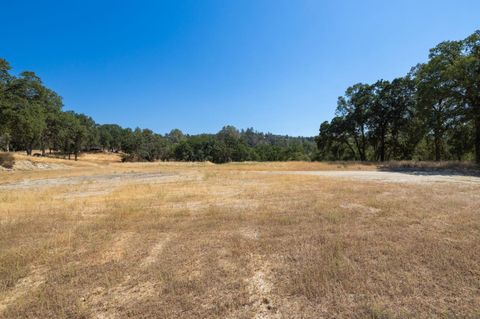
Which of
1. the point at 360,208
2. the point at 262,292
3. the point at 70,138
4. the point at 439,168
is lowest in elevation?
the point at 262,292

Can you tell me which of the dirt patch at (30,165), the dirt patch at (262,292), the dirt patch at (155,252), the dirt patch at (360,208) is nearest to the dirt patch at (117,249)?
the dirt patch at (155,252)

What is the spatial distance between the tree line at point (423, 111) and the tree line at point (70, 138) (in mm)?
38711

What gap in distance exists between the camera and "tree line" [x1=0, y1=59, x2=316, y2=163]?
2562 centimetres

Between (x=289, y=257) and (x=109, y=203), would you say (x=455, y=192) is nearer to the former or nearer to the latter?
(x=289, y=257)

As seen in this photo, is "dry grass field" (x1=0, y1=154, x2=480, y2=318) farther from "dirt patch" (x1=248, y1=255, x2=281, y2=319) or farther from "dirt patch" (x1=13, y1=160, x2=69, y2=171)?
"dirt patch" (x1=13, y1=160, x2=69, y2=171)

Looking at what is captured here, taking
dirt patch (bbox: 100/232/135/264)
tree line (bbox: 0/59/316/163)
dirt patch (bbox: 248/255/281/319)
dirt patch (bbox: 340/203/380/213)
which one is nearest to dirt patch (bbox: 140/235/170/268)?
dirt patch (bbox: 100/232/135/264)

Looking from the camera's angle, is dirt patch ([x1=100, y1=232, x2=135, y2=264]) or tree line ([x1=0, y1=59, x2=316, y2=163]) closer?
dirt patch ([x1=100, y1=232, x2=135, y2=264])

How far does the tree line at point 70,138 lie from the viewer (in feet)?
84.1

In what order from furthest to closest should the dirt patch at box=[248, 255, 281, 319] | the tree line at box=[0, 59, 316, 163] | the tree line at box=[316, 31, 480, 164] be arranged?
the tree line at box=[0, 59, 316, 163] < the tree line at box=[316, 31, 480, 164] < the dirt patch at box=[248, 255, 281, 319]

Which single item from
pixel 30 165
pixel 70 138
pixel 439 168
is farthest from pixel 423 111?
pixel 70 138

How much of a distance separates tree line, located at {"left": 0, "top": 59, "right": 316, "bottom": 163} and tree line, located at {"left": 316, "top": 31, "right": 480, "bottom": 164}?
38.7 metres

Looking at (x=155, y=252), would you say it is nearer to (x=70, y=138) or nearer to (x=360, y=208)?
(x=360, y=208)

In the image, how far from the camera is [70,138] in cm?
5847

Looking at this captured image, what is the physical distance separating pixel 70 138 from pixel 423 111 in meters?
70.3
